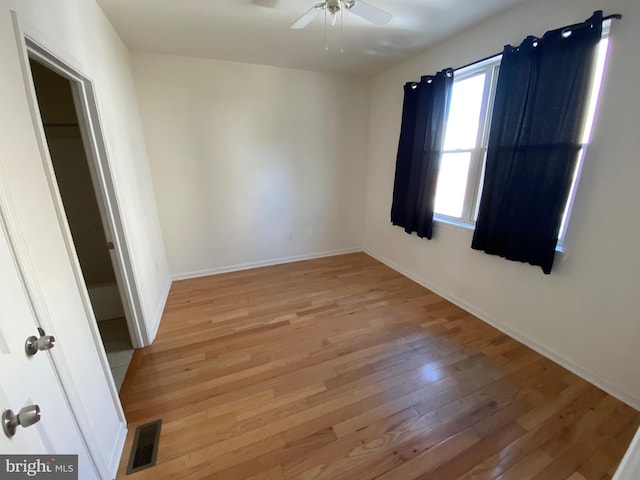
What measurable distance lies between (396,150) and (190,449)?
3.57 m

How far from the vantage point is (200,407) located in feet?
5.46

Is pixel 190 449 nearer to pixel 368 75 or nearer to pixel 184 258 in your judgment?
pixel 184 258

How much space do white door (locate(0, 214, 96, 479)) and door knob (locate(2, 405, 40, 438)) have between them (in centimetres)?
1

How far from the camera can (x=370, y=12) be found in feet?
5.62

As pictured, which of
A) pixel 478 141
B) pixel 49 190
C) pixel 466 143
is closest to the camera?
pixel 49 190

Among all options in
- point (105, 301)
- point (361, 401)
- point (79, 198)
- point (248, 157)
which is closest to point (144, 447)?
point (361, 401)

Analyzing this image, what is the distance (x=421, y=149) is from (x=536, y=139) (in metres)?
1.16

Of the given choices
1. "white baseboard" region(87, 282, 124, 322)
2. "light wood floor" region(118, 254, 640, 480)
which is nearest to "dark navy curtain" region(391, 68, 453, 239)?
"light wood floor" region(118, 254, 640, 480)

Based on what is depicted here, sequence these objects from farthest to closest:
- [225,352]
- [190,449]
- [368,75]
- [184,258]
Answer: [368,75] < [184,258] < [225,352] < [190,449]

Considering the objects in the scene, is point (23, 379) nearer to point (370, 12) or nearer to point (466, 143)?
point (370, 12)

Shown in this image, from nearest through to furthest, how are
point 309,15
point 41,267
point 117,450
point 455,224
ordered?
1. point 41,267
2. point 117,450
3. point 309,15
4. point 455,224

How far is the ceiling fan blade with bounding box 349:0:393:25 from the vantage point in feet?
5.39

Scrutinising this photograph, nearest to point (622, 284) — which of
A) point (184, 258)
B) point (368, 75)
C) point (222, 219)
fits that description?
point (368, 75)

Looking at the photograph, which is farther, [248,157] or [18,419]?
[248,157]
